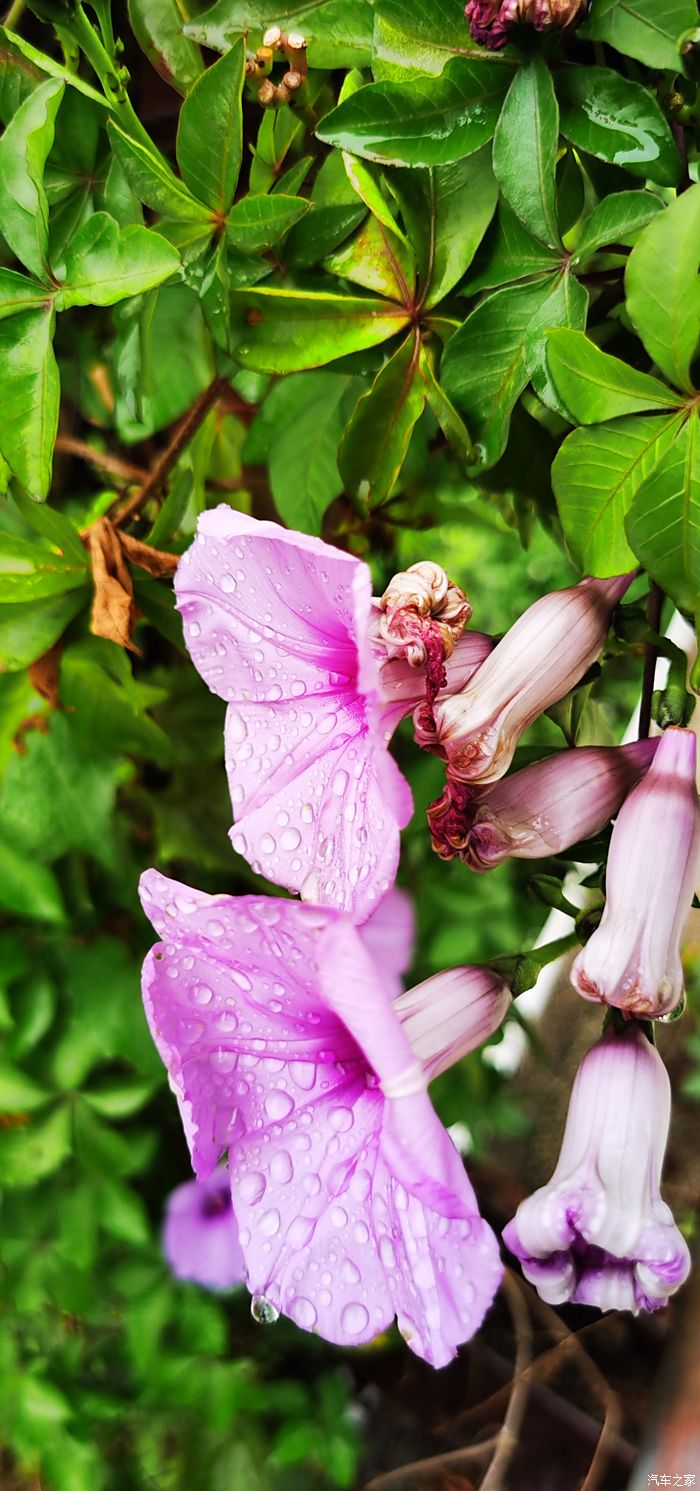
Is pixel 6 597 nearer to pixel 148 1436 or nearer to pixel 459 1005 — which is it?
pixel 459 1005

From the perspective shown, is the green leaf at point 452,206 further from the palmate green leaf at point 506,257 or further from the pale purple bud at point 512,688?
the pale purple bud at point 512,688

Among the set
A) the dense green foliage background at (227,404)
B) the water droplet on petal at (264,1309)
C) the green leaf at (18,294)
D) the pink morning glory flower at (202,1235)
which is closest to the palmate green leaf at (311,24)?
the dense green foliage background at (227,404)

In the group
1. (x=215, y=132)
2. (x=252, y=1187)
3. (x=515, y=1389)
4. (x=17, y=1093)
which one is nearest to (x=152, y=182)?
(x=215, y=132)

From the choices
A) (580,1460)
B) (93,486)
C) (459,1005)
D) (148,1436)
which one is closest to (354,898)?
(459,1005)

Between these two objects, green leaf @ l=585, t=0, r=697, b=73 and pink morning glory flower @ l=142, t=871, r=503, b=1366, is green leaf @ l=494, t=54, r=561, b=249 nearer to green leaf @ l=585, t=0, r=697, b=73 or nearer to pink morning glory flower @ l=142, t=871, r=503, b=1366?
green leaf @ l=585, t=0, r=697, b=73

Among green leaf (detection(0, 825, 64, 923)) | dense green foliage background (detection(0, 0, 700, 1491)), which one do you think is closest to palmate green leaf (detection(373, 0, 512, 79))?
dense green foliage background (detection(0, 0, 700, 1491))

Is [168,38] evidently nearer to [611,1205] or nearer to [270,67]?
[270,67]
